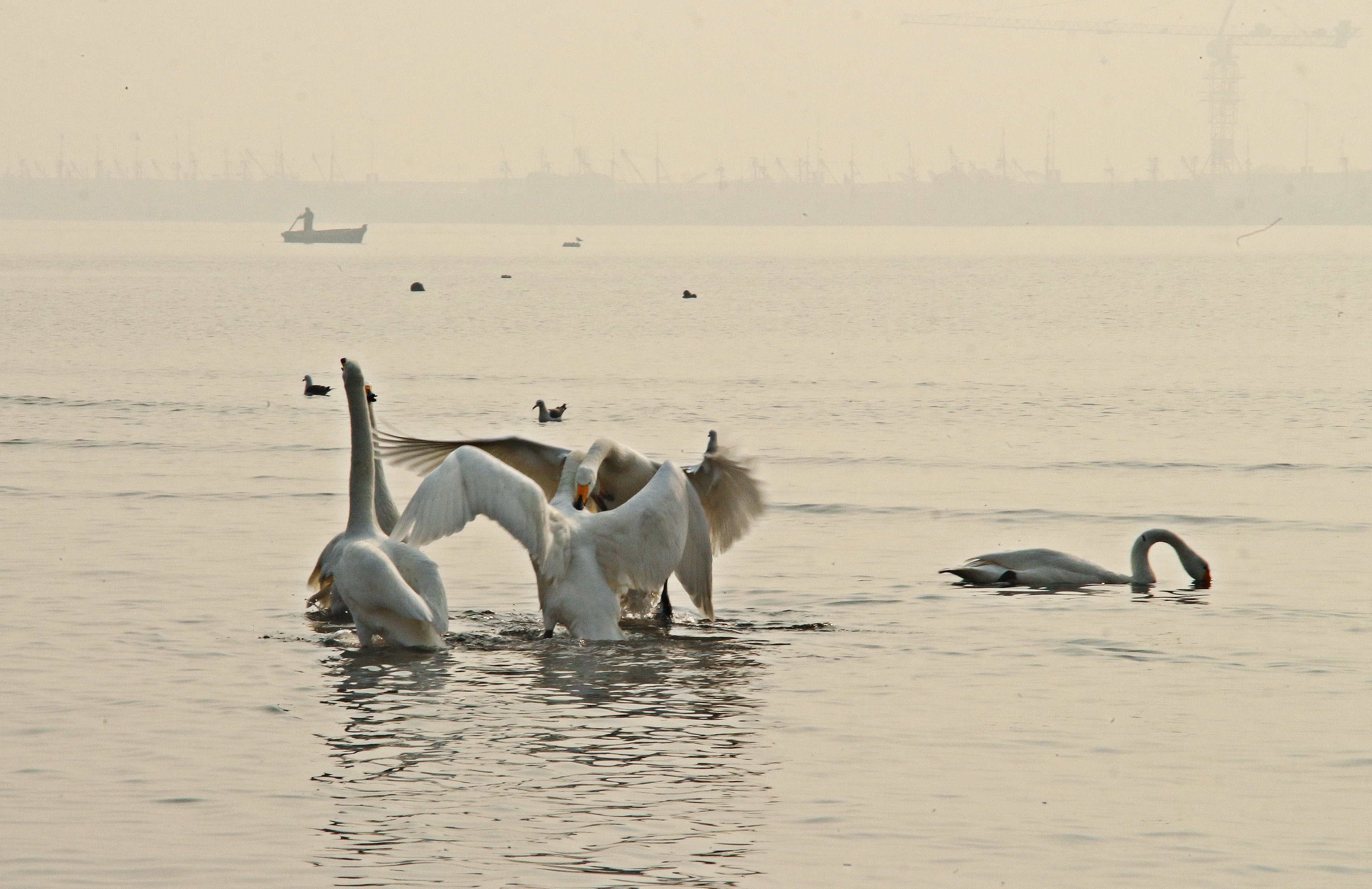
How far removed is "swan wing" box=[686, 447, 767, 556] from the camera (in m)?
14.0

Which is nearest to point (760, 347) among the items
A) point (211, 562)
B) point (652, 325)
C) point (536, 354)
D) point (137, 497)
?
point (536, 354)

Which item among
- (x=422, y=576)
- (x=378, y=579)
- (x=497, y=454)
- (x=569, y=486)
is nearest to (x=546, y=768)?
(x=378, y=579)

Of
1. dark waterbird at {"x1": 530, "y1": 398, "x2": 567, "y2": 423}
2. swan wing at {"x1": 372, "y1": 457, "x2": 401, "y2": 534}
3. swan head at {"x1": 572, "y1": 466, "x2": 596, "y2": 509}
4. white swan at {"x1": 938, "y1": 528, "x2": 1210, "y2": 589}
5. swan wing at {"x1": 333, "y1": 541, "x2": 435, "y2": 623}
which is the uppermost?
dark waterbird at {"x1": 530, "y1": 398, "x2": 567, "y2": 423}

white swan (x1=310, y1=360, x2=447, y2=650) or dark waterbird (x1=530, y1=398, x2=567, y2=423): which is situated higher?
dark waterbird (x1=530, y1=398, x2=567, y2=423)

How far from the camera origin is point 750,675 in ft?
39.7

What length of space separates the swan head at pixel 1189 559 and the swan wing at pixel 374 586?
705 centimetres

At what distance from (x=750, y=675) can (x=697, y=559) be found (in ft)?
5.57

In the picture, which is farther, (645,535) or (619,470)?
(619,470)

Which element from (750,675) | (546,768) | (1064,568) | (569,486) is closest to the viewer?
(546,768)

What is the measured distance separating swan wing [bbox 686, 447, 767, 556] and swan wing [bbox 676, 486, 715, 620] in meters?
0.26

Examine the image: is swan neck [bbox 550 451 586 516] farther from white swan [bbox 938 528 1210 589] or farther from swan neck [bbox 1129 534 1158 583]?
swan neck [bbox 1129 534 1158 583]

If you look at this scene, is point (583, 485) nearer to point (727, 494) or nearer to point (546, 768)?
point (727, 494)

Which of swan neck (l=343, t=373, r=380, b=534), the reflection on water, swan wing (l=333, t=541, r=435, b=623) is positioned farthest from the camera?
swan neck (l=343, t=373, r=380, b=534)

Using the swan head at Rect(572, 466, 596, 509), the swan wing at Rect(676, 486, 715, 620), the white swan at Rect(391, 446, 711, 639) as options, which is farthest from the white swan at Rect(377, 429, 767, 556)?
the white swan at Rect(391, 446, 711, 639)
